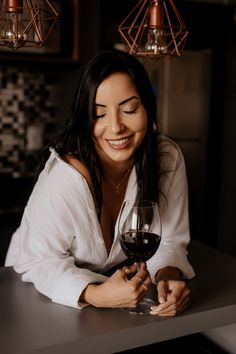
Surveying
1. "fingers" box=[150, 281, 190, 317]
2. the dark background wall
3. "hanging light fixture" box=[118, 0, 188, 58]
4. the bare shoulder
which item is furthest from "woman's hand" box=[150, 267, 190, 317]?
the dark background wall

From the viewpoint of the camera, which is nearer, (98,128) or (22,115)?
(98,128)

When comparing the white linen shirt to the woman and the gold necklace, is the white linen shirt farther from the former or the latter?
the gold necklace

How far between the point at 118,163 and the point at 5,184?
1.80m

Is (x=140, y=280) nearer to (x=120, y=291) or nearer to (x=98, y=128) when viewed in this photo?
(x=120, y=291)

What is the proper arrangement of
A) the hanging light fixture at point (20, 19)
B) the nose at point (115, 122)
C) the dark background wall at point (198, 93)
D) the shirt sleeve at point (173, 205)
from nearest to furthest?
the hanging light fixture at point (20, 19), the nose at point (115, 122), the shirt sleeve at point (173, 205), the dark background wall at point (198, 93)

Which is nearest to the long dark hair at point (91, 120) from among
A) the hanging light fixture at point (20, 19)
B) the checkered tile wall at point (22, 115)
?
the hanging light fixture at point (20, 19)

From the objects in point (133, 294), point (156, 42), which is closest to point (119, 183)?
point (156, 42)

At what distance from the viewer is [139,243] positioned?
105 cm

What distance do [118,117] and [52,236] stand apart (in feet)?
1.14

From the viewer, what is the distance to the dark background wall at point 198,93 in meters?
3.11

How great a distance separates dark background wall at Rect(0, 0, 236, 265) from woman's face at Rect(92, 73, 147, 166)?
1.82m

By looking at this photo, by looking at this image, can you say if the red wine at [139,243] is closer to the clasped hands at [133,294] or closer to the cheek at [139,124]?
the clasped hands at [133,294]

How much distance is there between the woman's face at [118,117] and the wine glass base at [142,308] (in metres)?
0.42

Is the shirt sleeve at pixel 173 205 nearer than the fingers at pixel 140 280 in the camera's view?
No
